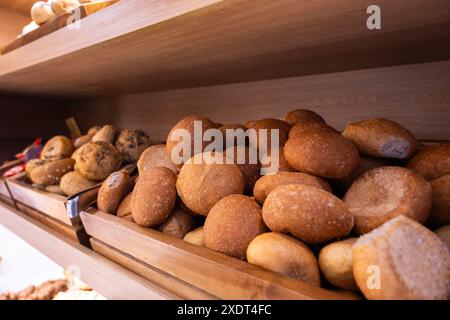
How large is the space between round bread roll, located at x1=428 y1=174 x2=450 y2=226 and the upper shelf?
0.26 meters

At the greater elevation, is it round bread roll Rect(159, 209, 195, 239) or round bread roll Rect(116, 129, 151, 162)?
round bread roll Rect(116, 129, 151, 162)

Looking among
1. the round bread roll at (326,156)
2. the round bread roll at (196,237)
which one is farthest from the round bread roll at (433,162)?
the round bread roll at (196,237)

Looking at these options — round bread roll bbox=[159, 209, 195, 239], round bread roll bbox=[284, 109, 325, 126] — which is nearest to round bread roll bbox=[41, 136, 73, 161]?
round bread roll bbox=[159, 209, 195, 239]

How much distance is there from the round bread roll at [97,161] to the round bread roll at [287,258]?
707mm

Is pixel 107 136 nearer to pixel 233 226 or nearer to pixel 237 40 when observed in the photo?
pixel 237 40

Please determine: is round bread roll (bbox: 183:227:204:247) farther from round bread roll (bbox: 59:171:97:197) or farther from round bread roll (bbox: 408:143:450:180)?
round bread roll (bbox: 59:171:97:197)

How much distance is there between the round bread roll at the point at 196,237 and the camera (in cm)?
63

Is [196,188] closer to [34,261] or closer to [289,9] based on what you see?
[289,9]

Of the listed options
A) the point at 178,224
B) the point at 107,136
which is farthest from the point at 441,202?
the point at 107,136

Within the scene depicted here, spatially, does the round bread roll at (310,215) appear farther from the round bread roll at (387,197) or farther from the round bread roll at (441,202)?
the round bread roll at (441,202)

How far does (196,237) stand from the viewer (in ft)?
2.10

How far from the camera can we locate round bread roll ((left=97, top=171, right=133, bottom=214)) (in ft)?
2.63

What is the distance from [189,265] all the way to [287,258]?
0.55 feet
